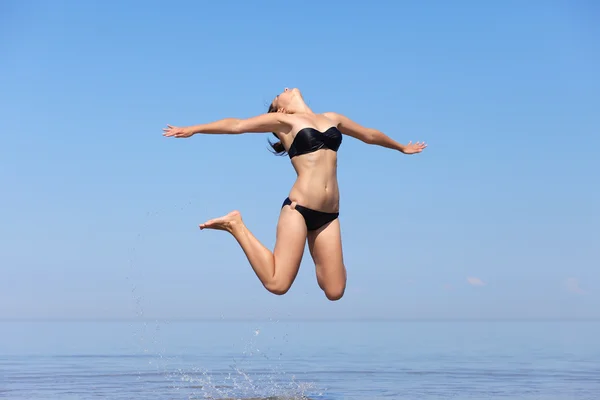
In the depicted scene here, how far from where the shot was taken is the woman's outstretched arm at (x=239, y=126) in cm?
783

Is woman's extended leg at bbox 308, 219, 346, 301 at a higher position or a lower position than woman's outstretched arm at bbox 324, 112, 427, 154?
lower

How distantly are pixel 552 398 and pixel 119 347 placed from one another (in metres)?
12.4

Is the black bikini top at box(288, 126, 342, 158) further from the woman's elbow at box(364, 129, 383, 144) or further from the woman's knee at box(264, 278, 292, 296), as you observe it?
the woman's knee at box(264, 278, 292, 296)

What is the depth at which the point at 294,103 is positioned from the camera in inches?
340

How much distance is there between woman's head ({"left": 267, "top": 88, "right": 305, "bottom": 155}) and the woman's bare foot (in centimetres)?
87

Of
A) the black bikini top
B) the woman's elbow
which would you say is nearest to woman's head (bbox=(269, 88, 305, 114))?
the black bikini top

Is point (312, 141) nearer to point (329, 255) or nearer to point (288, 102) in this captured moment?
point (288, 102)

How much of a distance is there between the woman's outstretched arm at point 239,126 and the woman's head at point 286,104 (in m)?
0.25

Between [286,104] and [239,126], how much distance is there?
0.82 meters

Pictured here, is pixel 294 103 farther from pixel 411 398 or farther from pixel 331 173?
pixel 411 398

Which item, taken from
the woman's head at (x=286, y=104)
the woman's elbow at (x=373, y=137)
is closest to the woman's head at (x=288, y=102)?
the woman's head at (x=286, y=104)

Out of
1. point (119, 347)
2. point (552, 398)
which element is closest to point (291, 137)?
point (552, 398)

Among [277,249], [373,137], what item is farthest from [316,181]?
[373,137]

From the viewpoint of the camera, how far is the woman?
323 inches
